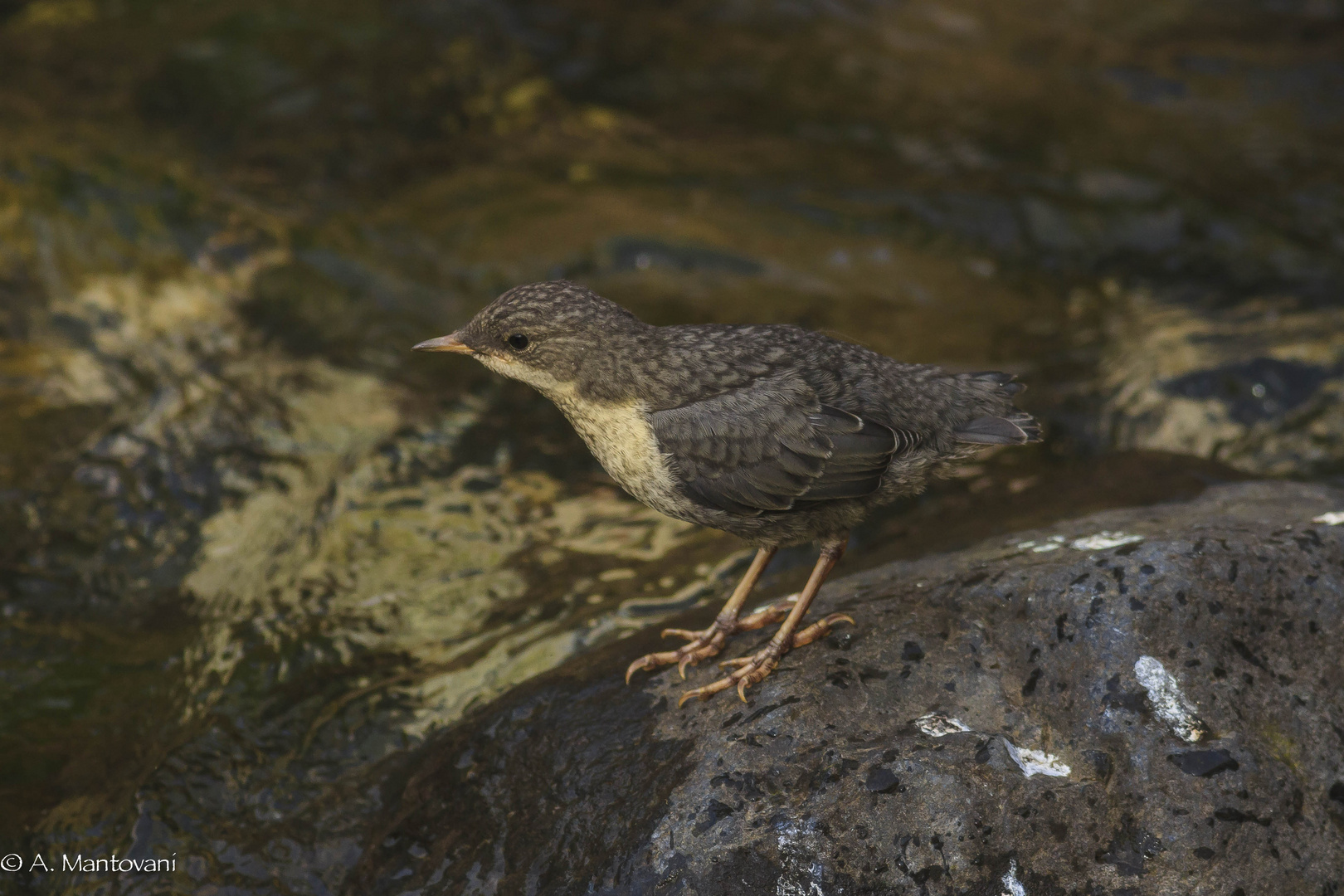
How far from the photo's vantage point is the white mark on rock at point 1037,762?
302 centimetres

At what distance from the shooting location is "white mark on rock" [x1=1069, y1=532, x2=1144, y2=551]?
3598 mm

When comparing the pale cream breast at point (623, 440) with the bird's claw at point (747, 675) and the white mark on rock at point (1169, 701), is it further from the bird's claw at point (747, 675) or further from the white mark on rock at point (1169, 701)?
the white mark on rock at point (1169, 701)

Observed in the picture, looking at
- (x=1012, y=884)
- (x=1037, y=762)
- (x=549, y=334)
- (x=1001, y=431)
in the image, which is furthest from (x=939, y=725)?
(x=549, y=334)

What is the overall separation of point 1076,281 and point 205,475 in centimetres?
542

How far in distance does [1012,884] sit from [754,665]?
0.98m

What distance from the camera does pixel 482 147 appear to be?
8.70 m

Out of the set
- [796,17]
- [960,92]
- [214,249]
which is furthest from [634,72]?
[214,249]

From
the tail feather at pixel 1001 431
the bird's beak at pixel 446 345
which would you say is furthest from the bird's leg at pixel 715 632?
the bird's beak at pixel 446 345

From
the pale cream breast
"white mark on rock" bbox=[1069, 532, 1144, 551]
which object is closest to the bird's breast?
the pale cream breast

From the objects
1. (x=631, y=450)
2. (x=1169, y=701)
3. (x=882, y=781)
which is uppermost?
(x=631, y=450)

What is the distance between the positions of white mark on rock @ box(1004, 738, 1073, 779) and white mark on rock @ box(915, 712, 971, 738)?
0.13m

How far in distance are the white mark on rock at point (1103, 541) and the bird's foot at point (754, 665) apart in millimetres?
787

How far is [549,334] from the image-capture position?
3803 mm

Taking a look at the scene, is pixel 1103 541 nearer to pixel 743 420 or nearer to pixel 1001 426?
pixel 1001 426
